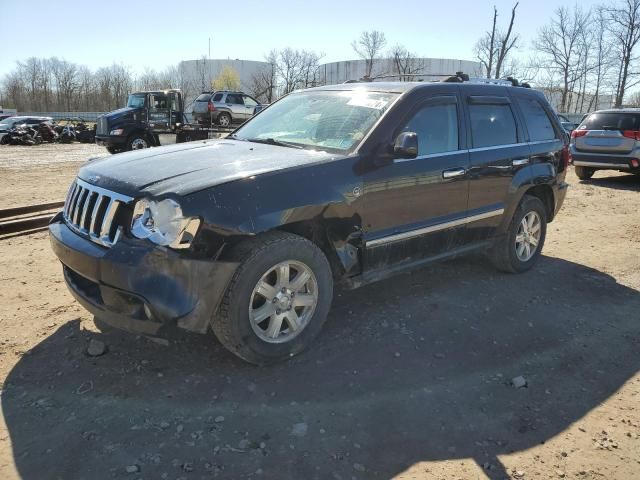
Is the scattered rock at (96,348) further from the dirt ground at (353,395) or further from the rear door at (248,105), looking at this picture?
the rear door at (248,105)

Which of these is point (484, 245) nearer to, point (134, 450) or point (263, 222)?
point (263, 222)

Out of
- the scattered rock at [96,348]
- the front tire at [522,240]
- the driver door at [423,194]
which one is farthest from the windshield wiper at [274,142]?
the front tire at [522,240]

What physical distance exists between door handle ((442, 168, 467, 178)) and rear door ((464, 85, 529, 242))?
12 centimetres

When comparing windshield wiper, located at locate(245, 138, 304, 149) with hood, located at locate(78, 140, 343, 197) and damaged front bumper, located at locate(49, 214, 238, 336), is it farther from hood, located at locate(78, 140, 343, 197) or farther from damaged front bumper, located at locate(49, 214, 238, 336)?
damaged front bumper, located at locate(49, 214, 238, 336)

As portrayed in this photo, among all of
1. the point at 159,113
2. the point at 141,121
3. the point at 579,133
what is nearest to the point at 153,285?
the point at 579,133

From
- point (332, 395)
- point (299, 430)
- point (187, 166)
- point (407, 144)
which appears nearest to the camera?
point (299, 430)

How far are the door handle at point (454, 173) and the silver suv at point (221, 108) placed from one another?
21167 millimetres

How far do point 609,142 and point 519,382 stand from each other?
35.3 feet

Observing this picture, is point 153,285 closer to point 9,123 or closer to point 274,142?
point 274,142

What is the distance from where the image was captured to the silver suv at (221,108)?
24.6m

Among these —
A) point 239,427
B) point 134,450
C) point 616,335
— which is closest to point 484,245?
point 616,335

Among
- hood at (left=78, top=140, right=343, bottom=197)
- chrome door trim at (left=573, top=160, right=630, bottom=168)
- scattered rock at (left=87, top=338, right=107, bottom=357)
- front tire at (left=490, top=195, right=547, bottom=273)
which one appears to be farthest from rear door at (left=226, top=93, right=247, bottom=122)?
scattered rock at (left=87, top=338, right=107, bottom=357)

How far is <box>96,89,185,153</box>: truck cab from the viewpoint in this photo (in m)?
17.9

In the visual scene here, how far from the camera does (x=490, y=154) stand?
4.60 metres
